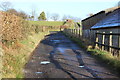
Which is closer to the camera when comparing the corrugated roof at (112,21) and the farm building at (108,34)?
the farm building at (108,34)

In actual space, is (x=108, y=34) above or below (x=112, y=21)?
below

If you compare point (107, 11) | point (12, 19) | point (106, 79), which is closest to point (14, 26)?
point (12, 19)

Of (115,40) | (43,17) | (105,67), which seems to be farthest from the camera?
(43,17)

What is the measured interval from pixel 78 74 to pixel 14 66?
276 cm

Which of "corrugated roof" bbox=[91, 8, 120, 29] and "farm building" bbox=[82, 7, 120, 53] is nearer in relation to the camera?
"farm building" bbox=[82, 7, 120, 53]

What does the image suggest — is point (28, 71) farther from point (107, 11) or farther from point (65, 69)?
point (107, 11)

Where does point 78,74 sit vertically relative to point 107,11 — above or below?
below

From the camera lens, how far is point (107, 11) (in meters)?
21.7

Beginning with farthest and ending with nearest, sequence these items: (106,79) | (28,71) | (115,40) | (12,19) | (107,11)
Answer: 1. (107,11)
2. (115,40)
3. (12,19)
4. (28,71)
5. (106,79)

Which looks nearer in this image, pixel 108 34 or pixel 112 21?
Result: pixel 108 34

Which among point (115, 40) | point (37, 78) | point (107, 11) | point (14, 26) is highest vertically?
point (107, 11)

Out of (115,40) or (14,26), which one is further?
(115,40)

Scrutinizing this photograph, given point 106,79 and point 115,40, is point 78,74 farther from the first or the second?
point 115,40

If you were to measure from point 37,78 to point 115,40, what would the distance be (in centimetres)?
763
